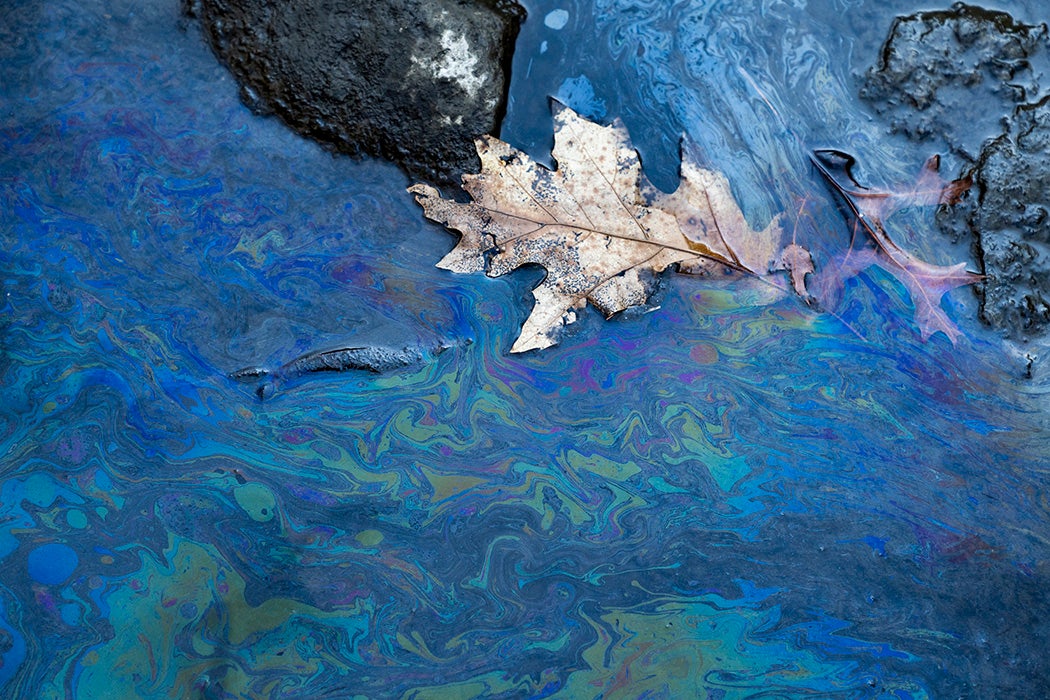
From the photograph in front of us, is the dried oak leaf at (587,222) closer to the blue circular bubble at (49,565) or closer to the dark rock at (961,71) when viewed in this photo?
the dark rock at (961,71)

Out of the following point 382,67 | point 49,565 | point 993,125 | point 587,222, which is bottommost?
point 49,565

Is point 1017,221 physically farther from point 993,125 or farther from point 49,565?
point 49,565

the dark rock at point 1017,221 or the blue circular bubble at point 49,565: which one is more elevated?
the dark rock at point 1017,221

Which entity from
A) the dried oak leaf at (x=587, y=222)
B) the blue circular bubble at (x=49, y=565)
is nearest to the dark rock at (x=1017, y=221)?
the dried oak leaf at (x=587, y=222)

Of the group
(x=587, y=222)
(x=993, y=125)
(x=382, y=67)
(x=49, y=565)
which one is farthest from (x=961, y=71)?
(x=49, y=565)

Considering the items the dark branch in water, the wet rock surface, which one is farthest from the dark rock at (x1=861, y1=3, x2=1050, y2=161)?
the dark branch in water

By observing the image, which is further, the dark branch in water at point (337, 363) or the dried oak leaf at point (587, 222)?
the dark branch in water at point (337, 363)
